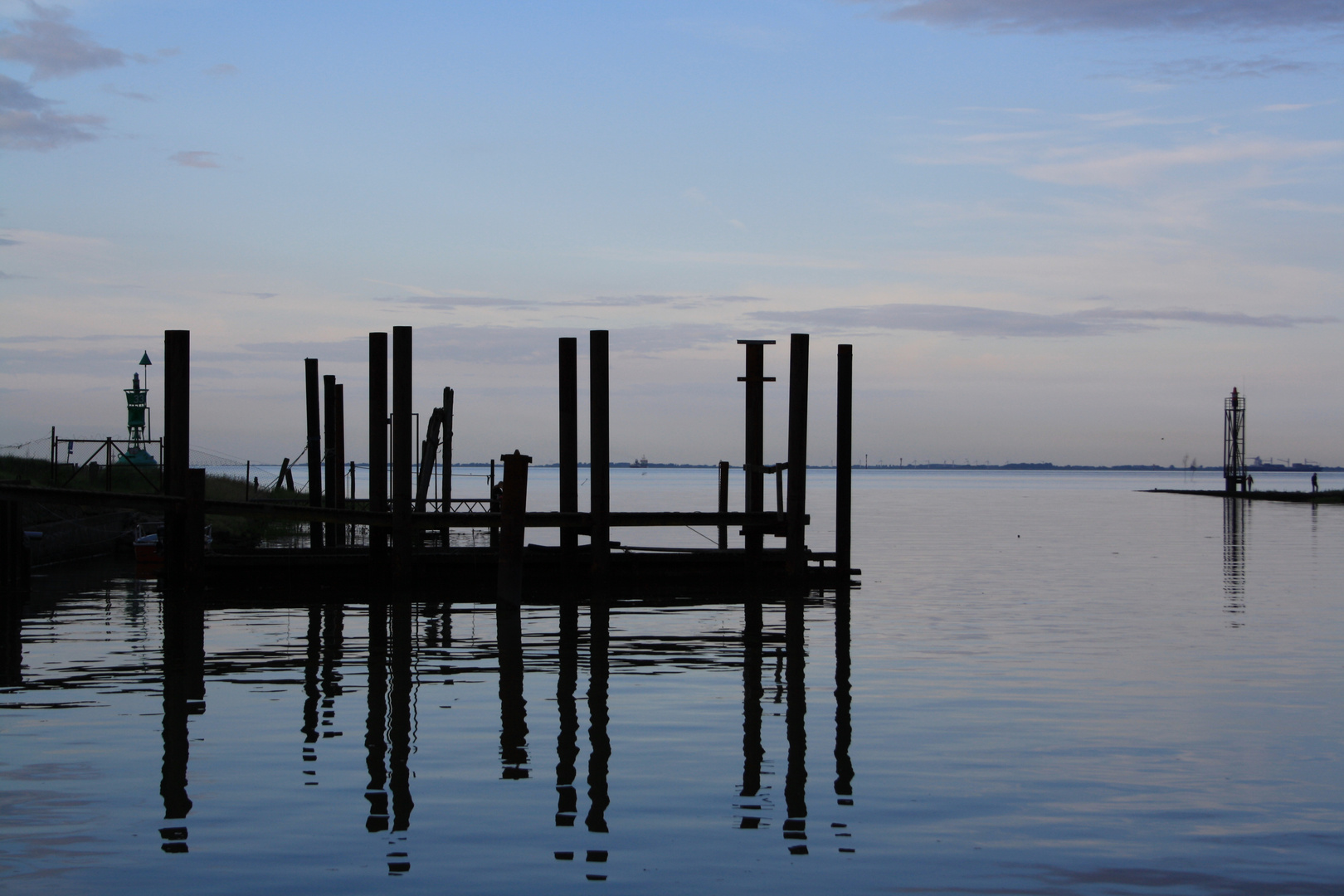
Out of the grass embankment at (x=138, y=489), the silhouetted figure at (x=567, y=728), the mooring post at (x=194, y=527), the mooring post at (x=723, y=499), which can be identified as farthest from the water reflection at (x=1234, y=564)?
the grass embankment at (x=138, y=489)

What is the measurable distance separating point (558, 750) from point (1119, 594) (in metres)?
17.2

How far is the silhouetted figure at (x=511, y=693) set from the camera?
9938mm

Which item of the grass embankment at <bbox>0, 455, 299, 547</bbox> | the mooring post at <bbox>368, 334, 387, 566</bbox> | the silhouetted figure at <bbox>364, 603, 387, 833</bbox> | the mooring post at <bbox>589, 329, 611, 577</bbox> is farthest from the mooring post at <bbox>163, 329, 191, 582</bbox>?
the grass embankment at <bbox>0, 455, 299, 547</bbox>

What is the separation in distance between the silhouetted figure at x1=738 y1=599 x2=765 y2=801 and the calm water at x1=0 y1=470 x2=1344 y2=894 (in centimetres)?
5

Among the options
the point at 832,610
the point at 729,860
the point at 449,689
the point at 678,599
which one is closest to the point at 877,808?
the point at 729,860

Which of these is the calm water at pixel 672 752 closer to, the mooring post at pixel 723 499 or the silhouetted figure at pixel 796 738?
the silhouetted figure at pixel 796 738

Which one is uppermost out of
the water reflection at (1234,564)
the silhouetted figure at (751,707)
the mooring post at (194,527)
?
the mooring post at (194,527)

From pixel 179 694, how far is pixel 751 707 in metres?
5.88

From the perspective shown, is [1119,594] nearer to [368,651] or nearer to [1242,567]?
[1242,567]

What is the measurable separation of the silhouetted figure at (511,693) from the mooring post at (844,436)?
21.3 feet

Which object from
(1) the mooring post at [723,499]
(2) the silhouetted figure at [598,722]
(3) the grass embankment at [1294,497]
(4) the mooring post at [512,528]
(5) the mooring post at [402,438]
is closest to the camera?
(2) the silhouetted figure at [598,722]

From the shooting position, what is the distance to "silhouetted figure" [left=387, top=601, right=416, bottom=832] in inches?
336

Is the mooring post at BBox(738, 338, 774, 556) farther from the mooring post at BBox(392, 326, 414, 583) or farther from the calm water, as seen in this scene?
the mooring post at BBox(392, 326, 414, 583)

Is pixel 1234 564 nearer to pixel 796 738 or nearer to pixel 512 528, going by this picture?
pixel 512 528
